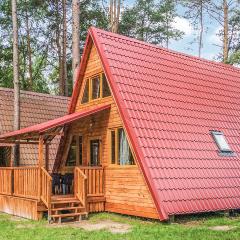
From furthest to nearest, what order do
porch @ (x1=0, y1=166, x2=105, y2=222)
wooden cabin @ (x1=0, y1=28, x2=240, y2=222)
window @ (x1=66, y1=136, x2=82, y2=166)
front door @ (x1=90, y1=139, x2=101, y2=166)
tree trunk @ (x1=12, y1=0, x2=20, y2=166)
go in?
1. tree trunk @ (x1=12, y1=0, x2=20, y2=166)
2. window @ (x1=66, y1=136, x2=82, y2=166)
3. front door @ (x1=90, y1=139, x2=101, y2=166)
4. porch @ (x1=0, y1=166, x2=105, y2=222)
5. wooden cabin @ (x1=0, y1=28, x2=240, y2=222)

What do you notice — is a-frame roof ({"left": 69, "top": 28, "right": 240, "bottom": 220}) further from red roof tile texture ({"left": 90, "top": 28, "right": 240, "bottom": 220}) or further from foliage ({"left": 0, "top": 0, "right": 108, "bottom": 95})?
foliage ({"left": 0, "top": 0, "right": 108, "bottom": 95})

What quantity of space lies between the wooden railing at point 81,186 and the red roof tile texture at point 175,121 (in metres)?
2.38

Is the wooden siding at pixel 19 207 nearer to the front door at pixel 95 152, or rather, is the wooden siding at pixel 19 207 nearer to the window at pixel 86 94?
the front door at pixel 95 152

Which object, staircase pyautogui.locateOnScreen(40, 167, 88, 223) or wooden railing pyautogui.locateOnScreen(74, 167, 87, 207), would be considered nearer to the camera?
staircase pyautogui.locateOnScreen(40, 167, 88, 223)

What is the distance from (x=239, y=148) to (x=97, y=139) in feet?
16.9

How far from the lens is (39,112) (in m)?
23.6

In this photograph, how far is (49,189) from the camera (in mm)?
13109

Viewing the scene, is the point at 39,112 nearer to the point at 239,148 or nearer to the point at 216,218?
the point at 239,148

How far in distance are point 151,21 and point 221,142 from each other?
30134mm

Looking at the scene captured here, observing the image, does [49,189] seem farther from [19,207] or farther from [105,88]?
[105,88]

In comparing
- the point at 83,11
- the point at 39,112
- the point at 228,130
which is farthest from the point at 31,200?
the point at 83,11

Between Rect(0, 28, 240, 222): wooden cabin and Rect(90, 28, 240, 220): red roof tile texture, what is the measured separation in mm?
38

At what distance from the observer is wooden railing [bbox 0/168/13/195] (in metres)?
16.2

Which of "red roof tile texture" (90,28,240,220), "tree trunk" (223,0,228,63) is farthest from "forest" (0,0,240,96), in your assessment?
"red roof tile texture" (90,28,240,220)
